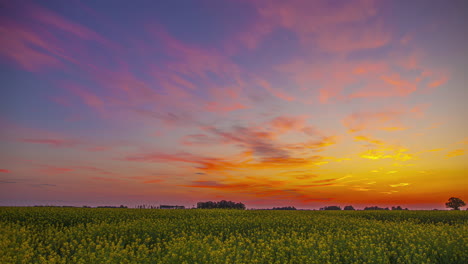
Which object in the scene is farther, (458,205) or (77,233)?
(458,205)

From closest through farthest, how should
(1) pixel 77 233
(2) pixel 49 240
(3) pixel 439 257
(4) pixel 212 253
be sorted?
(4) pixel 212 253
(3) pixel 439 257
(2) pixel 49 240
(1) pixel 77 233

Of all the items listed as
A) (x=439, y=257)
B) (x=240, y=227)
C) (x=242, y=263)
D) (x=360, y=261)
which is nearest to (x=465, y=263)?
(x=439, y=257)

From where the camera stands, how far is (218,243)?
624 inches

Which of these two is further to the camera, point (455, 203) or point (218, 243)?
point (455, 203)

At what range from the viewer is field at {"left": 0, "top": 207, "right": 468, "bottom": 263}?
45.6ft

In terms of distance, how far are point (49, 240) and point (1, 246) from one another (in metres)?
3.93

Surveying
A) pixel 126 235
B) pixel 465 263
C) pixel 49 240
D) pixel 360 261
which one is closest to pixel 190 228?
pixel 126 235

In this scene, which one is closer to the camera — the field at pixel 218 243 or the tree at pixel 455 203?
the field at pixel 218 243

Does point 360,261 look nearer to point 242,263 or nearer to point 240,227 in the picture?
point 242,263

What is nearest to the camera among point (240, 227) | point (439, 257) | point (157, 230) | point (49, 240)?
point (439, 257)

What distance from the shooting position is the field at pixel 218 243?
13.9 metres

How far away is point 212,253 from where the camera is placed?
43.1 feet

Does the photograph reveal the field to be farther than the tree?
No

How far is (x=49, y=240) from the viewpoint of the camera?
19.1m
